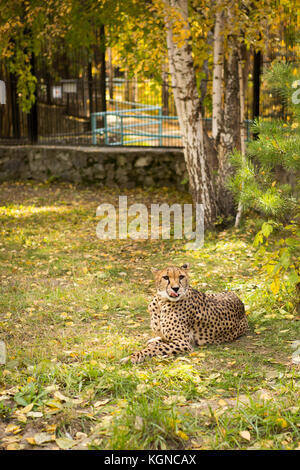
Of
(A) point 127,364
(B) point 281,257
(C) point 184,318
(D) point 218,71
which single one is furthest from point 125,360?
(D) point 218,71

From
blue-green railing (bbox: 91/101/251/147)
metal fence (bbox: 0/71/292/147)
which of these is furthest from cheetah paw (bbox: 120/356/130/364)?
metal fence (bbox: 0/71/292/147)

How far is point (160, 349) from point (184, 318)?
0.36m

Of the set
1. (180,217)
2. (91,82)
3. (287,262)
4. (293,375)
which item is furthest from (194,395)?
(91,82)

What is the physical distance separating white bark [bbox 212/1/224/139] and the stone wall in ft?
10.9

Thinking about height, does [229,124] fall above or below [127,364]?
above

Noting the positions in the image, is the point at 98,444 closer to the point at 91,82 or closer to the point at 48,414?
the point at 48,414

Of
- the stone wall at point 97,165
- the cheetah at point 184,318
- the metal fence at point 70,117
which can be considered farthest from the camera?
the metal fence at point 70,117

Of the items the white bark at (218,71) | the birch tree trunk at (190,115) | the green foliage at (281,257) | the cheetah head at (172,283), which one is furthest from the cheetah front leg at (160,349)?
the white bark at (218,71)

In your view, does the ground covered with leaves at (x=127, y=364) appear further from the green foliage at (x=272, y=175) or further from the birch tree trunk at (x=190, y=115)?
the birch tree trunk at (x=190, y=115)

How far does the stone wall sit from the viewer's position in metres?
12.9

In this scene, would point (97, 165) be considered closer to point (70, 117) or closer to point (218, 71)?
point (70, 117)

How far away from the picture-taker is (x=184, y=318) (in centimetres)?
530

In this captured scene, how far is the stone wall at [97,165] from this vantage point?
12.9 metres

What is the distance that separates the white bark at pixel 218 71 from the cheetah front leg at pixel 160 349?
4.90 m
